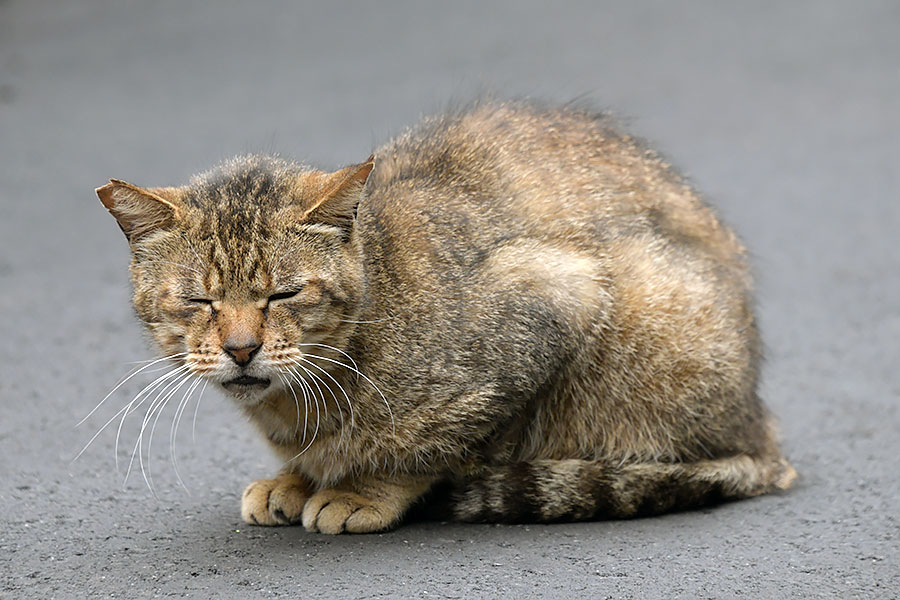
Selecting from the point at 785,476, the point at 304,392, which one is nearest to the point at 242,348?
the point at 304,392

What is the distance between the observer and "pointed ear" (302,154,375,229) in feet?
12.0

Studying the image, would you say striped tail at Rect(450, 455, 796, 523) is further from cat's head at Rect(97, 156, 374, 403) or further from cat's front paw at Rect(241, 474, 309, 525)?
cat's head at Rect(97, 156, 374, 403)

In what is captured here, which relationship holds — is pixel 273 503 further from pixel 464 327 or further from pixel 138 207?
pixel 138 207

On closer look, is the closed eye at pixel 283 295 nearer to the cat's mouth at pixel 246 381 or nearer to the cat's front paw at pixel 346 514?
the cat's mouth at pixel 246 381

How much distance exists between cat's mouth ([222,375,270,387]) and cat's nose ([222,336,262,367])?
93mm

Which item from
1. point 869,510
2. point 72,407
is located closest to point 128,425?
point 72,407

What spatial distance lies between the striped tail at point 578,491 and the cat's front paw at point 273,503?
1.85 feet

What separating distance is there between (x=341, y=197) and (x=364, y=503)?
110 cm

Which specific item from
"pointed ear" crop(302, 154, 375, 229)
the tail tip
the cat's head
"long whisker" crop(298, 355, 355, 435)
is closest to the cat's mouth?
the cat's head

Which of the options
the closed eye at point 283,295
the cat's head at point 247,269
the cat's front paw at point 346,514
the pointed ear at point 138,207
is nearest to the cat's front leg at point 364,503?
the cat's front paw at point 346,514

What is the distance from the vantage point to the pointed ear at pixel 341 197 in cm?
366

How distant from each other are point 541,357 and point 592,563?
2.47ft

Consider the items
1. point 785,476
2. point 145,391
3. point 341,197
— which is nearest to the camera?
point 341,197

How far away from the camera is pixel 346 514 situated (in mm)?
4020
